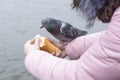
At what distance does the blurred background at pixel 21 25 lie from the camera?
17.6 ft

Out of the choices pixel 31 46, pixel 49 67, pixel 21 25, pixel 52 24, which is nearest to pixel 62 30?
pixel 52 24

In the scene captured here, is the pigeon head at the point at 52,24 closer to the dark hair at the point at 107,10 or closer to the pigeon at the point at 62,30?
the pigeon at the point at 62,30

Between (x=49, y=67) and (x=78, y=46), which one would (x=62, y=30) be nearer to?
(x=78, y=46)

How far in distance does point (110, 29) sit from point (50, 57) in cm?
36

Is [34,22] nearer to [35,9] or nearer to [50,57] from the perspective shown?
[35,9]

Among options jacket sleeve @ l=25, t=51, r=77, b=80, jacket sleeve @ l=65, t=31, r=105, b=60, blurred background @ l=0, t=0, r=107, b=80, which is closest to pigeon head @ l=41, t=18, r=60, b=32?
jacket sleeve @ l=65, t=31, r=105, b=60

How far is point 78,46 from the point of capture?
190 centimetres

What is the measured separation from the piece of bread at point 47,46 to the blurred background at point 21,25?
2105mm

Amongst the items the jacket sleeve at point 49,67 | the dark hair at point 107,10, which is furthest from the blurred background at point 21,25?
the dark hair at point 107,10

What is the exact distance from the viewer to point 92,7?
145 cm

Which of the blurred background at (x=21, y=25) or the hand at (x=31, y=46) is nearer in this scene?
the hand at (x=31, y=46)

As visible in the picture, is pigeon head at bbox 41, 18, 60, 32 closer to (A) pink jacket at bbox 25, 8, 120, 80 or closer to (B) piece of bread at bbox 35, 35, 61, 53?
(B) piece of bread at bbox 35, 35, 61, 53

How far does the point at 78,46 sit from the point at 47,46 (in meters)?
0.14

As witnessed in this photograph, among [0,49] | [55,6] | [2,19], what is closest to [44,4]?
[55,6]
